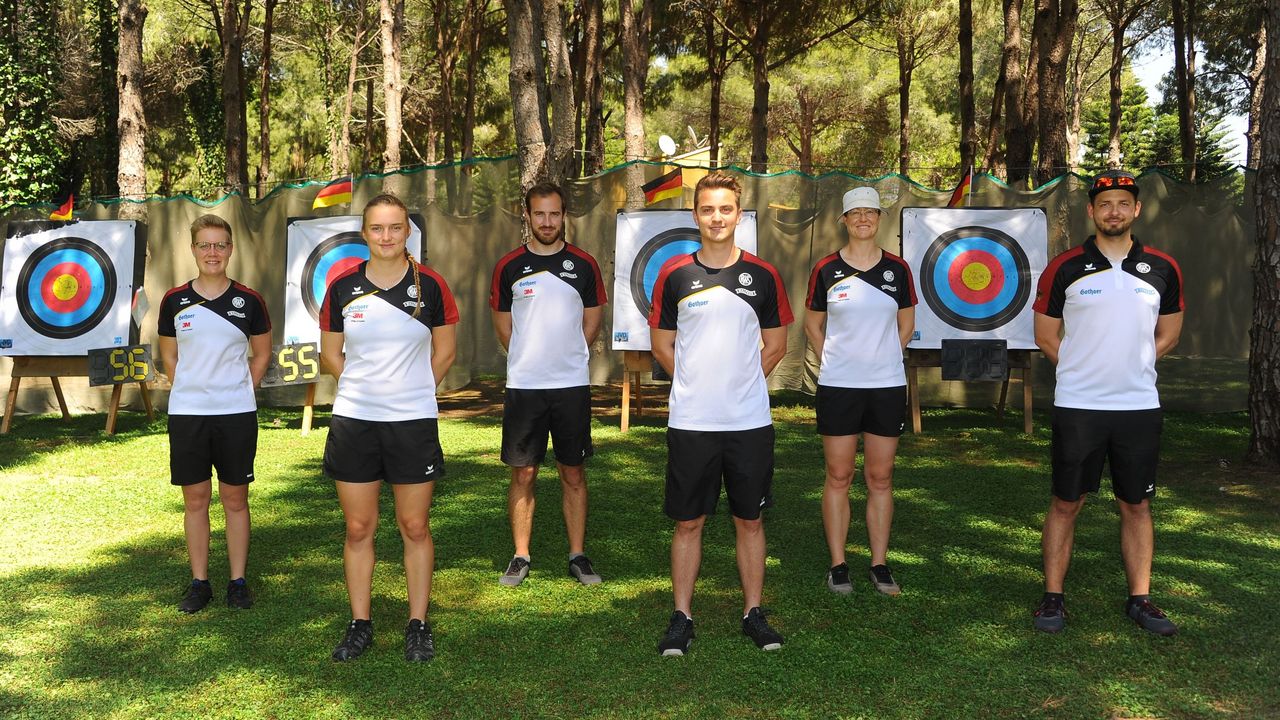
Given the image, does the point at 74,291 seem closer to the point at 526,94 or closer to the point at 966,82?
the point at 526,94

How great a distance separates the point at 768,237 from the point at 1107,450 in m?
6.71

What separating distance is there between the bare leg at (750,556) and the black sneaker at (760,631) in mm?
32

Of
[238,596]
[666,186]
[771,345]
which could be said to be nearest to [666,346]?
[771,345]

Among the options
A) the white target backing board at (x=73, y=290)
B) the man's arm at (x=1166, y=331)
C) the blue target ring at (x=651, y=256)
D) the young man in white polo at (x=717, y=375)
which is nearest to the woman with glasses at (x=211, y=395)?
the young man in white polo at (x=717, y=375)

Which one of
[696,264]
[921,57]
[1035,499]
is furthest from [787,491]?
[921,57]

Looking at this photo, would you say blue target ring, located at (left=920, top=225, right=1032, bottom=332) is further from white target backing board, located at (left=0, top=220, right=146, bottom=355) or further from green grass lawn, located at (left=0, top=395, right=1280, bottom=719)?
white target backing board, located at (left=0, top=220, right=146, bottom=355)

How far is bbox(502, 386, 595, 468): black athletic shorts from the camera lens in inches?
192

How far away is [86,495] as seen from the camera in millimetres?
6875

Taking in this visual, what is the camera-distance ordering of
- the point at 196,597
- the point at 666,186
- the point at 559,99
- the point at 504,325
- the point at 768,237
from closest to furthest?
the point at 196,597 < the point at 504,325 < the point at 666,186 < the point at 768,237 < the point at 559,99

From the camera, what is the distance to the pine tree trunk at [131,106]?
37.8 ft

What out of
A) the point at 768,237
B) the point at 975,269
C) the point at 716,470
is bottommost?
the point at 716,470

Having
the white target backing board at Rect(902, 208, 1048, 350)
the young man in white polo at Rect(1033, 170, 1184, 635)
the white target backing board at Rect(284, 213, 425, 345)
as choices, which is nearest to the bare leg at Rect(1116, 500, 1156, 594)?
the young man in white polo at Rect(1033, 170, 1184, 635)

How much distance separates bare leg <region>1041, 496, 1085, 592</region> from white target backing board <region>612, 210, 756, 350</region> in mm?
5247

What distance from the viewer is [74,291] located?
984 cm
